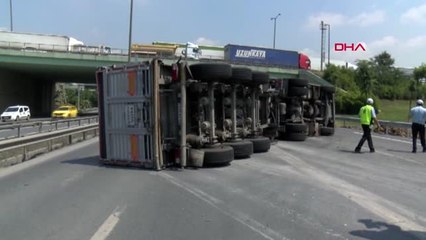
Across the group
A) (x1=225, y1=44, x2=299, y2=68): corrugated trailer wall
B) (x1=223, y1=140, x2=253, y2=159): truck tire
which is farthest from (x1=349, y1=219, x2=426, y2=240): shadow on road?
(x1=225, y1=44, x2=299, y2=68): corrugated trailer wall

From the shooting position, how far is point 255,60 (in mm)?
74625

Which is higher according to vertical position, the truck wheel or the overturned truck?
the overturned truck

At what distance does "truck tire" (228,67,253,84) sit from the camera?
14314mm

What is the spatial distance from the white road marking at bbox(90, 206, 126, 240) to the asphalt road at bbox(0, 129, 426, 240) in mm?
14

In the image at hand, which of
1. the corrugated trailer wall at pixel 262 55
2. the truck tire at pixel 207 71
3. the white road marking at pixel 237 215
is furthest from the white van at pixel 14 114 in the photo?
the white road marking at pixel 237 215

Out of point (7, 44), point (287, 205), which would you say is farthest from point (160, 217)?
point (7, 44)

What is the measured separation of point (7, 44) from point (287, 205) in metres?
56.4

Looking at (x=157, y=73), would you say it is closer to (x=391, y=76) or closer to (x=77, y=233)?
(x=77, y=233)

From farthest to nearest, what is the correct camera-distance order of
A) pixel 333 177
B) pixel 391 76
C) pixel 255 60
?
1. pixel 391 76
2. pixel 255 60
3. pixel 333 177

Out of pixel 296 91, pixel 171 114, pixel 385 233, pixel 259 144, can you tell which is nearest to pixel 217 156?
pixel 171 114

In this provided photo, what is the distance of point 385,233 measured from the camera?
6.76 meters

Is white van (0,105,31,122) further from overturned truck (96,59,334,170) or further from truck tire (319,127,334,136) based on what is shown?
overturned truck (96,59,334,170)

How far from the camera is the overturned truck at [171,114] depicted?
12312 mm

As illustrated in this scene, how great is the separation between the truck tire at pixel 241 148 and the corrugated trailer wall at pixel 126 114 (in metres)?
2.50
